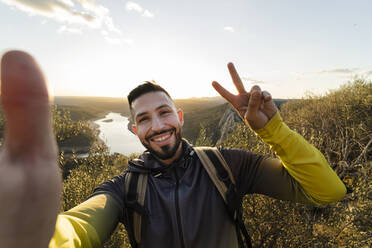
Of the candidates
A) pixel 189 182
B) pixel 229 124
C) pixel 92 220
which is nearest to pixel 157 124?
pixel 189 182

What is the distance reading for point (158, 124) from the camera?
9.39 ft

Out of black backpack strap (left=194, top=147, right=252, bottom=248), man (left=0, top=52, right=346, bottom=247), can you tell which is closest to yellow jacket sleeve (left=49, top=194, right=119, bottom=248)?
man (left=0, top=52, right=346, bottom=247)

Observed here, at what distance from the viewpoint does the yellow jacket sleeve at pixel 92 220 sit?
164 centimetres

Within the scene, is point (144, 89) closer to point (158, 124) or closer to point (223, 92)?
point (158, 124)

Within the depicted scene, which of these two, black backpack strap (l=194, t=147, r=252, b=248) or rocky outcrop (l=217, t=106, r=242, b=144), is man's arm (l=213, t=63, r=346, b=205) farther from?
rocky outcrop (l=217, t=106, r=242, b=144)

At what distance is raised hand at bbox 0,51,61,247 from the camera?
411 mm

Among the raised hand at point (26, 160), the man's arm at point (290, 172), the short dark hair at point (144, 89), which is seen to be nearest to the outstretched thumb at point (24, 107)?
the raised hand at point (26, 160)

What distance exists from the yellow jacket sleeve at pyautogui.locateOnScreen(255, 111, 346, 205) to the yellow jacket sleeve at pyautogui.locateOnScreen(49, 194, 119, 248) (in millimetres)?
2057

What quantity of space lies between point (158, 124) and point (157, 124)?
0.6 inches

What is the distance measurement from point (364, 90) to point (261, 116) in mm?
16131

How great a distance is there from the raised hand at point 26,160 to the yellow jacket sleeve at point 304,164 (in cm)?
225

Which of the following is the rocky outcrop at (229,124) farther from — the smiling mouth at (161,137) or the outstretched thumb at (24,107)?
the outstretched thumb at (24,107)

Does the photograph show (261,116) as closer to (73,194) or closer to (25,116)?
(25,116)

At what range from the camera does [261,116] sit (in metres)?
2.30
